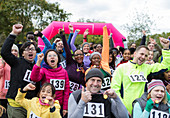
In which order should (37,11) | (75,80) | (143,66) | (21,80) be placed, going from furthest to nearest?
(37,11) → (75,80) → (143,66) → (21,80)

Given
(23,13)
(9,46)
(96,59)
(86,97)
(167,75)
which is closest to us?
(86,97)

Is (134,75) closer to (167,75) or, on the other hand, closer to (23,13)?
(167,75)

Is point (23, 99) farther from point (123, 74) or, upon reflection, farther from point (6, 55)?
point (123, 74)

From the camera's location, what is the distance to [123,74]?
4254mm

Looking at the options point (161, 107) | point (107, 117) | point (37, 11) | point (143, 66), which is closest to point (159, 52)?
point (143, 66)

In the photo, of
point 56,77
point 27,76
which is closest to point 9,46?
point 27,76

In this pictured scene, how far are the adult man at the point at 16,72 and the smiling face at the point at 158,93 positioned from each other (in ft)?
7.64

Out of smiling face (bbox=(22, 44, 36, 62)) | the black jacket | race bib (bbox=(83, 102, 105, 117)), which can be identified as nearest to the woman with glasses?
smiling face (bbox=(22, 44, 36, 62))

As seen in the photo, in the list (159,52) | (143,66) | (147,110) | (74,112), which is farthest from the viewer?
(159,52)

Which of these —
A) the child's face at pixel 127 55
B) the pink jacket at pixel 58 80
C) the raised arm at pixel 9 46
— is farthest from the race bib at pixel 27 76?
the child's face at pixel 127 55

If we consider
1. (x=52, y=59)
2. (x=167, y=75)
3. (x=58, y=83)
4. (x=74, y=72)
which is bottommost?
(x=58, y=83)

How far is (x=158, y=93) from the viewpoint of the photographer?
3.36 meters

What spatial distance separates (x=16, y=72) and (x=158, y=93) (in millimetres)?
2715

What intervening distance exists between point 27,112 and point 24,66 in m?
0.93
